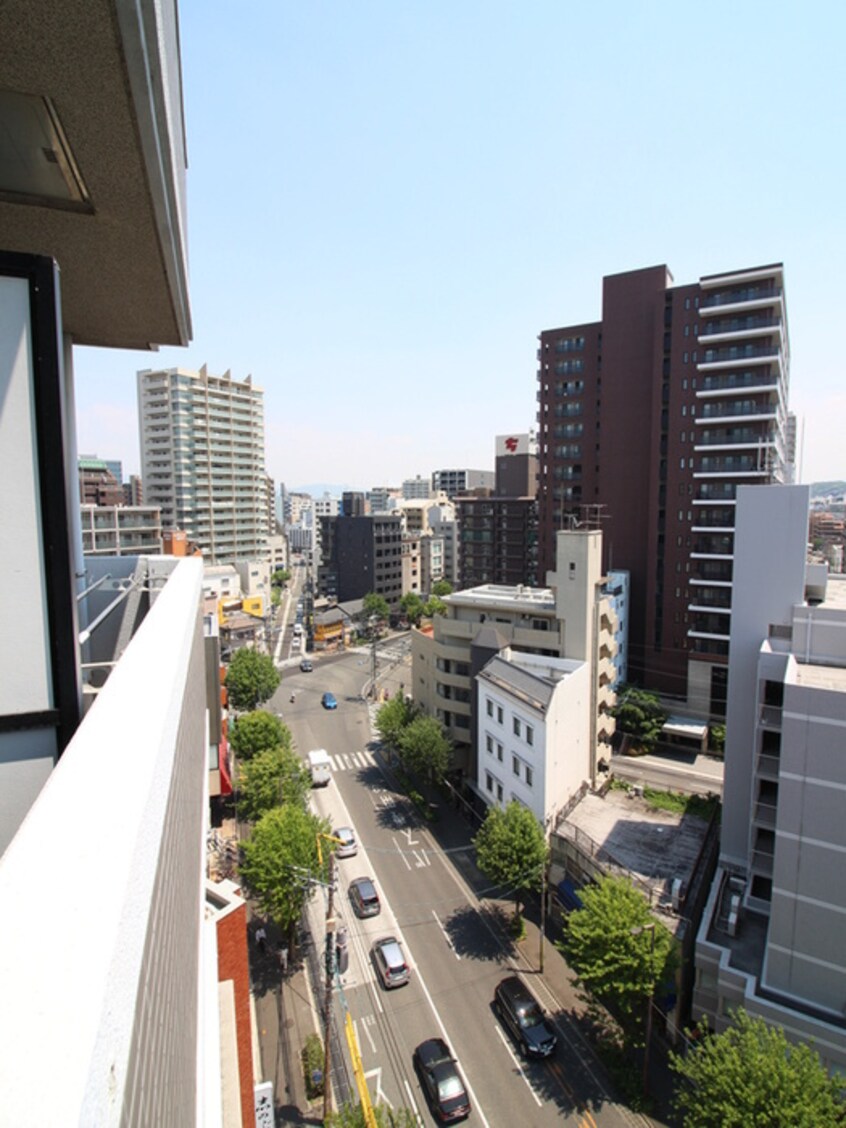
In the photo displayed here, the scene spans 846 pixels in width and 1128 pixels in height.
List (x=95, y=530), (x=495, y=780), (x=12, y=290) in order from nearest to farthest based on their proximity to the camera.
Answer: (x=12, y=290)
(x=495, y=780)
(x=95, y=530)

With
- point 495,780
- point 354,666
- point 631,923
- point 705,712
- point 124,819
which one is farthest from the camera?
point 354,666

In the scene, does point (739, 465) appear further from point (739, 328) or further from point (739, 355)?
point (739, 328)

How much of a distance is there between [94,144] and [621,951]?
53.8ft

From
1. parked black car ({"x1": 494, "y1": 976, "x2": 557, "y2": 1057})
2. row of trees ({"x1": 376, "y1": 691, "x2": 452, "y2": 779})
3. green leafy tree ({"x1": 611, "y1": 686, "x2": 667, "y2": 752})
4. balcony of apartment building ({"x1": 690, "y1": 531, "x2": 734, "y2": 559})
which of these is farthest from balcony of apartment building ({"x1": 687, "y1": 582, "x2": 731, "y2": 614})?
parked black car ({"x1": 494, "y1": 976, "x2": 557, "y2": 1057})

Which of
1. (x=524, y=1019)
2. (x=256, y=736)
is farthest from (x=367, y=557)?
(x=524, y=1019)

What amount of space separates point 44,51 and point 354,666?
46.3 metres

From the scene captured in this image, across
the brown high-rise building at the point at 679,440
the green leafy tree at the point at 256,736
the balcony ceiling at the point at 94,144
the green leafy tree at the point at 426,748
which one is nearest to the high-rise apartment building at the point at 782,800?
the green leafy tree at the point at 426,748

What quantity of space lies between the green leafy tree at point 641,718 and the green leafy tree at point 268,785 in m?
16.1

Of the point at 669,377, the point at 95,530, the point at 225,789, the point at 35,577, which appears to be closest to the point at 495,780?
the point at 225,789

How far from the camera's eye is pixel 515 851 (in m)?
17.5

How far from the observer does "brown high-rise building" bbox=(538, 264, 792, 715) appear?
30.9 m

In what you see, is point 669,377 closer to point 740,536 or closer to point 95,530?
point 740,536

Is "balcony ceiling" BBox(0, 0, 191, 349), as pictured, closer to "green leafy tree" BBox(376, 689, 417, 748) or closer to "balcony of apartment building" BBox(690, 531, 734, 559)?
"green leafy tree" BBox(376, 689, 417, 748)

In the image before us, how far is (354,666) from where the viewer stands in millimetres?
47125
